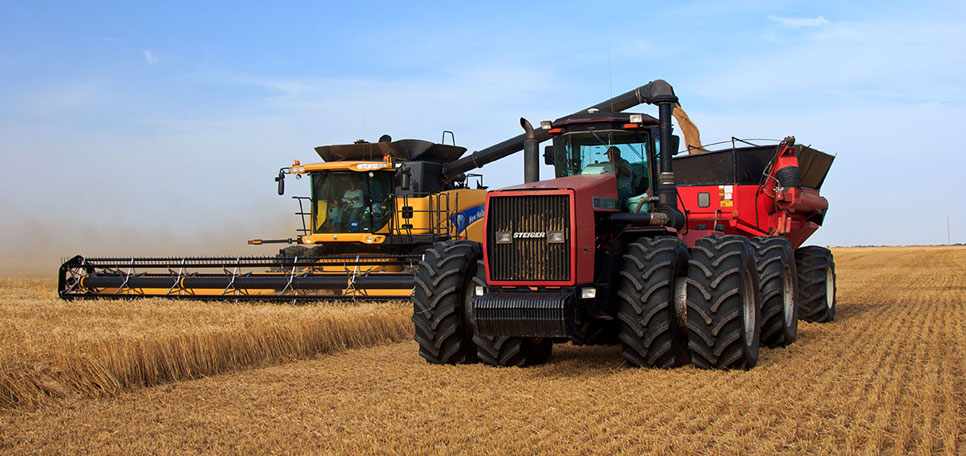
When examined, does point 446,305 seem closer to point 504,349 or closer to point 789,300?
point 504,349

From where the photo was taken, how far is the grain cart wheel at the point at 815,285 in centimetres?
1197

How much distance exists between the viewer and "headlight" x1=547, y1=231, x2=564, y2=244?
7.07 meters

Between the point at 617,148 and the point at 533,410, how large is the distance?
3485 mm

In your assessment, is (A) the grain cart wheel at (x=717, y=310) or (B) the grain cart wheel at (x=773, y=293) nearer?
(A) the grain cart wheel at (x=717, y=310)

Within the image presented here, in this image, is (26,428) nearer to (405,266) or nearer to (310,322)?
(310,322)

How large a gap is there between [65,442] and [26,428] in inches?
22.3

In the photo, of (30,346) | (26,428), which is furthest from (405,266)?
(26,428)

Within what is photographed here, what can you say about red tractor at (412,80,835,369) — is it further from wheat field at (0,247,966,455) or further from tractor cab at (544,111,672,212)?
wheat field at (0,247,966,455)

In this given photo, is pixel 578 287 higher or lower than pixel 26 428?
higher

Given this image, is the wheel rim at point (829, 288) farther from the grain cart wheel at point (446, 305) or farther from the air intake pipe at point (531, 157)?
the grain cart wheel at point (446, 305)

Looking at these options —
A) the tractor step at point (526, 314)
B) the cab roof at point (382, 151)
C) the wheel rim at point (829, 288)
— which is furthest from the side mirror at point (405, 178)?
the tractor step at point (526, 314)

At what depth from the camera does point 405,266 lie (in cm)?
1333

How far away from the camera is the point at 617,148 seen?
8477 mm

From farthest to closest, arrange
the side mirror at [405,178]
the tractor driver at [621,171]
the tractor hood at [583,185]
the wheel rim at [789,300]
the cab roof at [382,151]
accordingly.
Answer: the cab roof at [382,151] < the side mirror at [405,178] < the wheel rim at [789,300] < the tractor driver at [621,171] < the tractor hood at [583,185]
